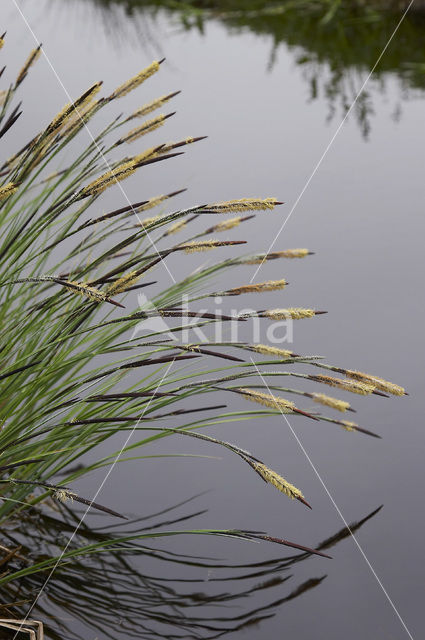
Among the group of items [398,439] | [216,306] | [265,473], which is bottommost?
[398,439]

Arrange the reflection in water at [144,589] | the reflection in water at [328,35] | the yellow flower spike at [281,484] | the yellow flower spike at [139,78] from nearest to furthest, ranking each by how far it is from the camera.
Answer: the yellow flower spike at [281,484], the yellow flower spike at [139,78], the reflection in water at [144,589], the reflection in water at [328,35]

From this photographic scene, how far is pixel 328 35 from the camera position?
424 centimetres

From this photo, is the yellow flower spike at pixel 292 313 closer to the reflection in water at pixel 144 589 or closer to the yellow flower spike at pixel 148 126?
the yellow flower spike at pixel 148 126

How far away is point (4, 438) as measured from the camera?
1352 mm

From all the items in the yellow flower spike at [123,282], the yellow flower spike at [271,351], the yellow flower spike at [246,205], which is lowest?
the yellow flower spike at [271,351]

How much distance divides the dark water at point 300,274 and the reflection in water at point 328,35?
14 millimetres

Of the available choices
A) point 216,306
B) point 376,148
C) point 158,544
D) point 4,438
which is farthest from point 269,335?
point 376,148

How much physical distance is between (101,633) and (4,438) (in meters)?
0.32

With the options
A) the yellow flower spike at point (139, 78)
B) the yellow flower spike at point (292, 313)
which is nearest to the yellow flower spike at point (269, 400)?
the yellow flower spike at point (292, 313)

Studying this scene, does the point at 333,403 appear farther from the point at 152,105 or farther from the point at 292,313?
the point at 152,105

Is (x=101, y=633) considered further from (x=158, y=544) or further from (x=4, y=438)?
(x=4, y=438)

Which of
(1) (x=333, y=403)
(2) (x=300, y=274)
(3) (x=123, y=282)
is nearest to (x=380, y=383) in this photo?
(1) (x=333, y=403)

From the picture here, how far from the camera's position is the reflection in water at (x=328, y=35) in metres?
3.66

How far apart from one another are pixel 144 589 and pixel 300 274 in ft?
4.02
